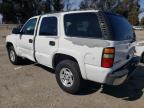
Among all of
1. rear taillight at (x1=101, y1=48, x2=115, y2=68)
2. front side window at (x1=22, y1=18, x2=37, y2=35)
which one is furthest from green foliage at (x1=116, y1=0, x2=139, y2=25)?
rear taillight at (x1=101, y1=48, x2=115, y2=68)

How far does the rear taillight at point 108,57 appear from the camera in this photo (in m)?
4.68

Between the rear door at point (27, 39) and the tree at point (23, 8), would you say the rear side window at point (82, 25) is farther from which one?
the tree at point (23, 8)

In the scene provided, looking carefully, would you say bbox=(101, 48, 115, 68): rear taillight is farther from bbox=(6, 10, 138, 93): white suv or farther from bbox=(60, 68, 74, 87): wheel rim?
bbox=(60, 68, 74, 87): wheel rim

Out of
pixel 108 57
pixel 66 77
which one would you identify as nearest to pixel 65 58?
pixel 66 77

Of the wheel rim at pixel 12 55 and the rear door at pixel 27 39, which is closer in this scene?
the rear door at pixel 27 39

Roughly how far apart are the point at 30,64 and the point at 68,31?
142 inches

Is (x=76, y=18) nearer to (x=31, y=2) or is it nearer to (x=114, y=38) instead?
(x=114, y=38)

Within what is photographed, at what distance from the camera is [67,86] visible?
5652mm

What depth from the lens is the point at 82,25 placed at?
517 cm

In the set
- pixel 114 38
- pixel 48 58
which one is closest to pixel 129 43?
pixel 114 38

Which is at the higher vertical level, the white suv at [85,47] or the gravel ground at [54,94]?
the white suv at [85,47]

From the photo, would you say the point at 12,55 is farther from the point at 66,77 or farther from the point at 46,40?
the point at 66,77

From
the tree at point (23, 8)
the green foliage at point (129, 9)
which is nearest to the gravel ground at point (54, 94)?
the tree at point (23, 8)

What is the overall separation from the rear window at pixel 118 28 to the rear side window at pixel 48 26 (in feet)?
5.11
